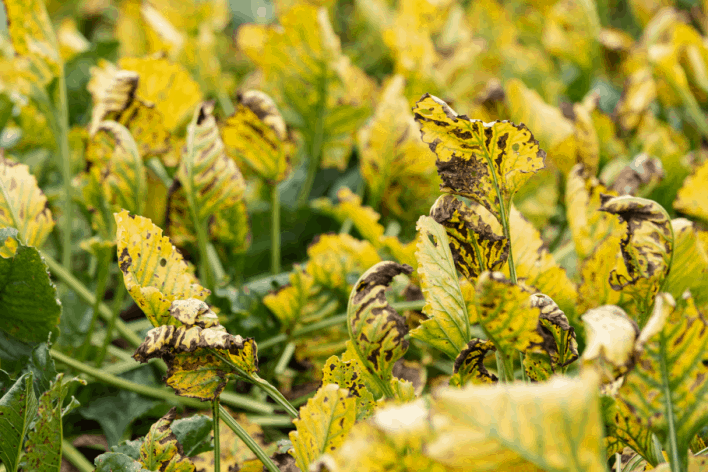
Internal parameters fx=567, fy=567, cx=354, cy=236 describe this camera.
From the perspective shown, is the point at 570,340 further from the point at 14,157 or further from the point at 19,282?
the point at 14,157

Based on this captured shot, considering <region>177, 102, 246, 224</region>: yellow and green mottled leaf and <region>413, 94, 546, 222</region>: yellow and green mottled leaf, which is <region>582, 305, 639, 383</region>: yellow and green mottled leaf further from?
<region>177, 102, 246, 224</region>: yellow and green mottled leaf

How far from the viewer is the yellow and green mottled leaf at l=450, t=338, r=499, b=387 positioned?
0.93 ft

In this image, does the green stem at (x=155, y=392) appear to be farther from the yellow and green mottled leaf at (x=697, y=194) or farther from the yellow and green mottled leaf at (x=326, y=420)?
the yellow and green mottled leaf at (x=697, y=194)

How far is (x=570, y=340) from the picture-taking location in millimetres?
282

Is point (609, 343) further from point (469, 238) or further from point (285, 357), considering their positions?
point (285, 357)

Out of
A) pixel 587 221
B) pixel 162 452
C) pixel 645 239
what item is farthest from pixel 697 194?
pixel 162 452

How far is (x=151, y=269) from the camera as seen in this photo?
0.96 ft

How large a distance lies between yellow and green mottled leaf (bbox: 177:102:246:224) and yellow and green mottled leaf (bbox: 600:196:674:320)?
9.9 inches

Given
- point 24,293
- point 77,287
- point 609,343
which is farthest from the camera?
point 77,287

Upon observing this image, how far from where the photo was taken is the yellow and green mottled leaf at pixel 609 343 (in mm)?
215

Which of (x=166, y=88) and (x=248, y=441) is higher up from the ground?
(x=166, y=88)

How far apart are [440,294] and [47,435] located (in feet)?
0.71

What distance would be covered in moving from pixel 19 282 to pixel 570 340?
314 millimetres

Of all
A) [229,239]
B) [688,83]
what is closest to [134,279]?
[229,239]
